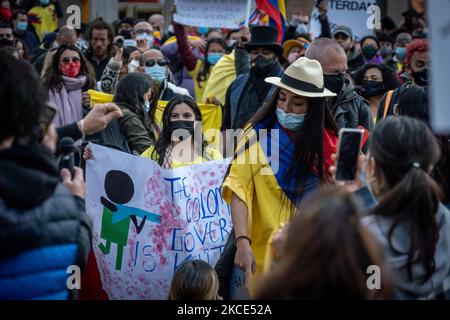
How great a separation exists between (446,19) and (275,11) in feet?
24.8

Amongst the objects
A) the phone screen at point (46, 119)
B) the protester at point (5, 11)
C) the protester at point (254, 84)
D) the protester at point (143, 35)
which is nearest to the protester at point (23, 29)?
the protester at point (5, 11)

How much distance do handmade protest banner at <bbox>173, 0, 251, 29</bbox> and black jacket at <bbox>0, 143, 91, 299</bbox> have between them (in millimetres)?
8544

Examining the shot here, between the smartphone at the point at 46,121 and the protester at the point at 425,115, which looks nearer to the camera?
the smartphone at the point at 46,121

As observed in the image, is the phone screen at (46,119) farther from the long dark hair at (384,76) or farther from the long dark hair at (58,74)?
the long dark hair at (384,76)

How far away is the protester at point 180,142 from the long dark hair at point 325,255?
3517mm

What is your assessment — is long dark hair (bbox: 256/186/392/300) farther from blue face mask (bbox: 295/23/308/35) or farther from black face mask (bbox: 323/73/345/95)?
blue face mask (bbox: 295/23/308/35)

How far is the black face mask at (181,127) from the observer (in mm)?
6453

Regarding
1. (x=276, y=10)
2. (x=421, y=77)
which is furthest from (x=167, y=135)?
(x=276, y=10)

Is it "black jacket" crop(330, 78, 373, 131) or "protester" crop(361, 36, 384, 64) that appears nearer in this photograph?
"black jacket" crop(330, 78, 373, 131)

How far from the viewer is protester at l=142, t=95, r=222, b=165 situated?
631cm

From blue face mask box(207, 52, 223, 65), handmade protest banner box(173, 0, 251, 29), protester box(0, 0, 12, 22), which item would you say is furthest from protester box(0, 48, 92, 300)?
protester box(0, 0, 12, 22)

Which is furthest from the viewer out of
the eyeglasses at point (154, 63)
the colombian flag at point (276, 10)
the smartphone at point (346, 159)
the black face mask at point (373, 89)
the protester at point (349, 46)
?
the protester at point (349, 46)

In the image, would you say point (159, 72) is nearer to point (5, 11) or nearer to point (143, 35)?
point (143, 35)

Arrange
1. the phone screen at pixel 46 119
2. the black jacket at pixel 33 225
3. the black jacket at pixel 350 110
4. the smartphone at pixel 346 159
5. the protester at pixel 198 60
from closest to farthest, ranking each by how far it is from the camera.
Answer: the black jacket at pixel 33 225
the phone screen at pixel 46 119
the smartphone at pixel 346 159
the black jacket at pixel 350 110
the protester at pixel 198 60
